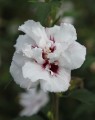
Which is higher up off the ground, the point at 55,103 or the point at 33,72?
the point at 33,72

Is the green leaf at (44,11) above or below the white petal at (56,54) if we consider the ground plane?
above

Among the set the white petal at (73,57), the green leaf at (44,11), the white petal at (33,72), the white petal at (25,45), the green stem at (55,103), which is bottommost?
the green stem at (55,103)

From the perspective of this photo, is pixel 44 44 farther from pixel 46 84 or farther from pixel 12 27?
pixel 12 27

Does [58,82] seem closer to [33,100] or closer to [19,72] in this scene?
[19,72]

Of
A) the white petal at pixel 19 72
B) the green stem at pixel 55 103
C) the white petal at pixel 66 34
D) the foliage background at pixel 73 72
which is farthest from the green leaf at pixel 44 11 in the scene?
the green stem at pixel 55 103

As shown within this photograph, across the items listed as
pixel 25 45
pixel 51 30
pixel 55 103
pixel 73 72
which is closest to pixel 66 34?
pixel 51 30

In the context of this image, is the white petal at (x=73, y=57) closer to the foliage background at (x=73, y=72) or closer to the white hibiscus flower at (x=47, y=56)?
the white hibiscus flower at (x=47, y=56)

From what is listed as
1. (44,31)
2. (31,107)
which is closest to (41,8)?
(44,31)
